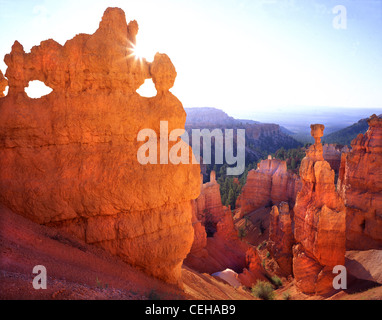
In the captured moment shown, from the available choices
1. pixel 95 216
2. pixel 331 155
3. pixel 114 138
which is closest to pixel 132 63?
pixel 114 138

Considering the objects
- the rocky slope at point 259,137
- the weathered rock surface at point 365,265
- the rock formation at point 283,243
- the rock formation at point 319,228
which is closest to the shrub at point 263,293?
the rock formation at point 319,228

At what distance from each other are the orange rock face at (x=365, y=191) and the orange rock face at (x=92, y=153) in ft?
56.7

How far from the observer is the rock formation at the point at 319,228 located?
50.5 feet

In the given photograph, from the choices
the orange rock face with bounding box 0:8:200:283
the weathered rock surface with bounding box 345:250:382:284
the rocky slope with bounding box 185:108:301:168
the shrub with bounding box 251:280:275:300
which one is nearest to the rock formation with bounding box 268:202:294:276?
the weathered rock surface with bounding box 345:250:382:284

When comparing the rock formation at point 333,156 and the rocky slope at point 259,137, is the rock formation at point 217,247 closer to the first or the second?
the rock formation at point 333,156

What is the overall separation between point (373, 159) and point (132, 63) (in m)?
19.3

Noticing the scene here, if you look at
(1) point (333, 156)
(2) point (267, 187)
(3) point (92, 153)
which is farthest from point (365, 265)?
(1) point (333, 156)

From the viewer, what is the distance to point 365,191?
2047 cm

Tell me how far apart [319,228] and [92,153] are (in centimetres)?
1322

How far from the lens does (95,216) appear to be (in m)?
7.43
